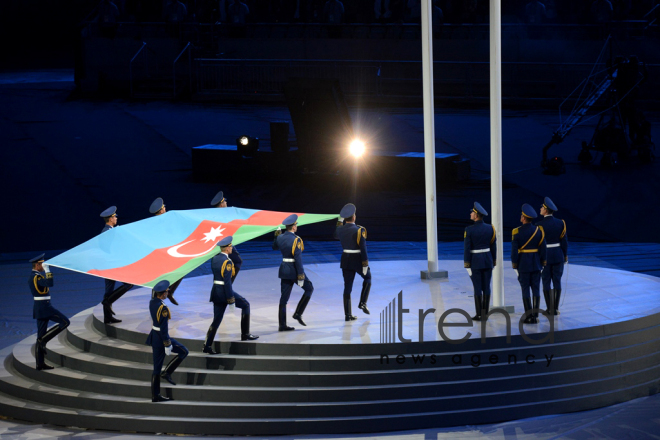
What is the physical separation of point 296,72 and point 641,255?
42.9 feet

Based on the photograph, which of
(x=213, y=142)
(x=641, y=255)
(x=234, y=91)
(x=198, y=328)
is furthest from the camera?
(x=234, y=91)

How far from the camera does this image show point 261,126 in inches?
1056

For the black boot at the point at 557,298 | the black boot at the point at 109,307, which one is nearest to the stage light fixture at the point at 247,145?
the black boot at the point at 109,307

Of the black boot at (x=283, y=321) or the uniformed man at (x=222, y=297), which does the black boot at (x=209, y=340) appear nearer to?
the uniformed man at (x=222, y=297)

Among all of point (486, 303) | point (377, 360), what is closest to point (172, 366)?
point (377, 360)

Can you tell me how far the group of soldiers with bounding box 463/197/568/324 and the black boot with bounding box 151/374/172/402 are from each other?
14.8 ft

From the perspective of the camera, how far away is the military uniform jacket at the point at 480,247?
1243 cm

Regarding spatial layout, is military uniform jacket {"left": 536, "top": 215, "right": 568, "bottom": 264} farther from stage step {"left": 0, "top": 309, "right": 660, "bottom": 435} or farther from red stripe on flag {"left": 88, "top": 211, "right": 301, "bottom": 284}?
red stripe on flag {"left": 88, "top": 211, "right": 301, "bottom": 284}

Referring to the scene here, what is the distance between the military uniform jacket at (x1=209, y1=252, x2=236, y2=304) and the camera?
1141 centimetres

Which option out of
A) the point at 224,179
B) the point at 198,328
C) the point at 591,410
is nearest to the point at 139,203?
the point at 224,179

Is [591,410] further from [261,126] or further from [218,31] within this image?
[218,31]

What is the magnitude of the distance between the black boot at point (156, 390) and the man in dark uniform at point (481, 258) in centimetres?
451

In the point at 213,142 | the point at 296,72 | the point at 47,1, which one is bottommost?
the point at 213,142

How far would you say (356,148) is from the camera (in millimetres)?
22938
